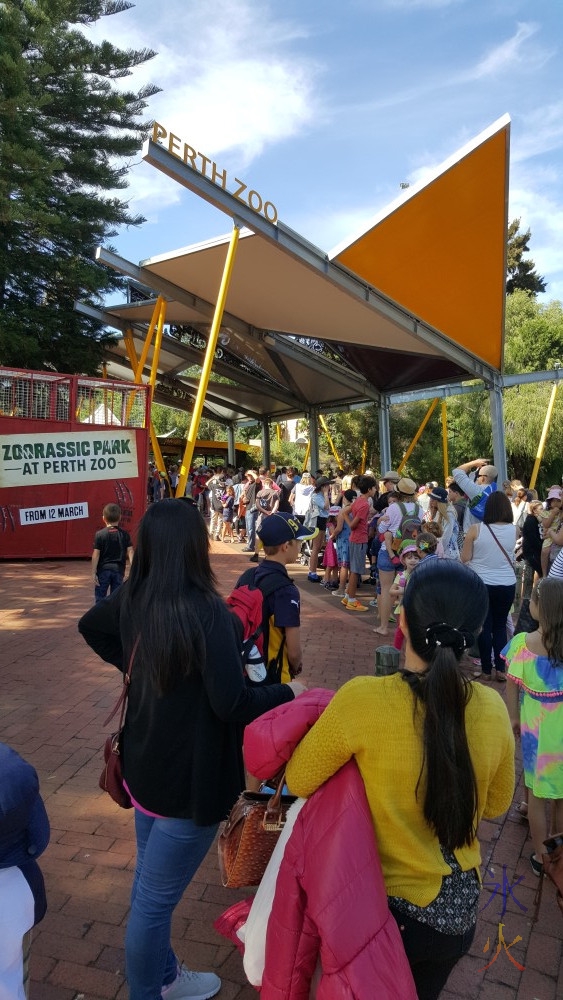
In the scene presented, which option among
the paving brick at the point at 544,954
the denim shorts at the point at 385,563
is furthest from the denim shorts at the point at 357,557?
the paving brick at the point at 544,954

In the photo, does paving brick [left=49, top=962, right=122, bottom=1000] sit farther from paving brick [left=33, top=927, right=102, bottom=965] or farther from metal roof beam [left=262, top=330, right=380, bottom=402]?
metal roof beam [left=262, top=330, right=380, bottom=402]

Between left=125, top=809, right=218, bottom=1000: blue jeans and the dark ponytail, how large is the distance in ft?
2.54

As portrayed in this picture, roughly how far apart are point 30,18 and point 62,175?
3.94 metres

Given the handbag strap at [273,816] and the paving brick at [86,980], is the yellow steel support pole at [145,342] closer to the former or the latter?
the paving brick at [86,980]

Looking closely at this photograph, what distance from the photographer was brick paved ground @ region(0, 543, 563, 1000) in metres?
2.38

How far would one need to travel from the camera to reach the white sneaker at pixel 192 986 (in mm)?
2201

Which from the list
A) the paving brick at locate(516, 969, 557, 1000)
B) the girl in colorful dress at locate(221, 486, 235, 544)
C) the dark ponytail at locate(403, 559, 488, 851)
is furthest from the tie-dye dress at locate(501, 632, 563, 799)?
the girl in colorful dress at locate(221, 486, 235, 544)

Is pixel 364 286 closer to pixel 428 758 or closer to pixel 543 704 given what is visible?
pixel 543 704

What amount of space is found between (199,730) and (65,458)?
10.3 m

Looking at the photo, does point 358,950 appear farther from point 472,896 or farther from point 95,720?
point 95,720

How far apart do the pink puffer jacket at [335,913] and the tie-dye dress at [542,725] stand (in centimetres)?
184

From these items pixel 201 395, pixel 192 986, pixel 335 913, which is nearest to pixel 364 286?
pixel 201 395

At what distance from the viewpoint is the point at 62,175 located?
65.4 ft

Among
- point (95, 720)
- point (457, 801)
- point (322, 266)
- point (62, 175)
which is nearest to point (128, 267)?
point (322, 266)
